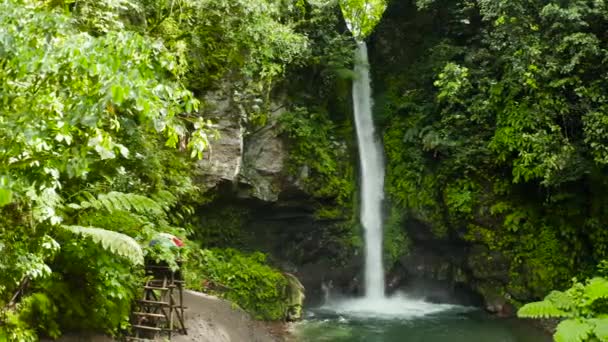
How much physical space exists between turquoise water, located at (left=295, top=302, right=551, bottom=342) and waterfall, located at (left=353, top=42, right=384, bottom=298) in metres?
1.93

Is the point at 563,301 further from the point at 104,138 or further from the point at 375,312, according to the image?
the point at 375,312

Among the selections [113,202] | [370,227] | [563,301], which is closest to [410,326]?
[370,227]

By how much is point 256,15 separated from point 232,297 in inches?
245

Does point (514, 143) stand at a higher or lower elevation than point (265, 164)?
higher

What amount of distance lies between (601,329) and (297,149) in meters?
9.10

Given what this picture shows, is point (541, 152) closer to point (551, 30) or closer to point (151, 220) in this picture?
point (551, 30)

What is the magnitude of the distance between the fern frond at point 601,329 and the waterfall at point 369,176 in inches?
330

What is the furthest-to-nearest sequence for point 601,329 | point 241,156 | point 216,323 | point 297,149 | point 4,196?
point 297,149
point 241,156
point 216,323
point 601,329
point 4,196

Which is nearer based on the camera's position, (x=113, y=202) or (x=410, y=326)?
(x=113, y=202)

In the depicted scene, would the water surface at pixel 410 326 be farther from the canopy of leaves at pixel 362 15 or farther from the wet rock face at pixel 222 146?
the canopy of leaves at pixel 362 15

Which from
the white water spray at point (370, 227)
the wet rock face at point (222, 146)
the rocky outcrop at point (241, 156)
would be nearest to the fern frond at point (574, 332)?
the white water spray at point (370, 227)

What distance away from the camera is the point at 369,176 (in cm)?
1547

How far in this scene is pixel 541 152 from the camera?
424 inches

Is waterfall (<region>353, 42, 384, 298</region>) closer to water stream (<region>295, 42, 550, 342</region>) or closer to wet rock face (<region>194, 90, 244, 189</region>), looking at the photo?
water stream (<region>295, 42, 550, 342</region>)
